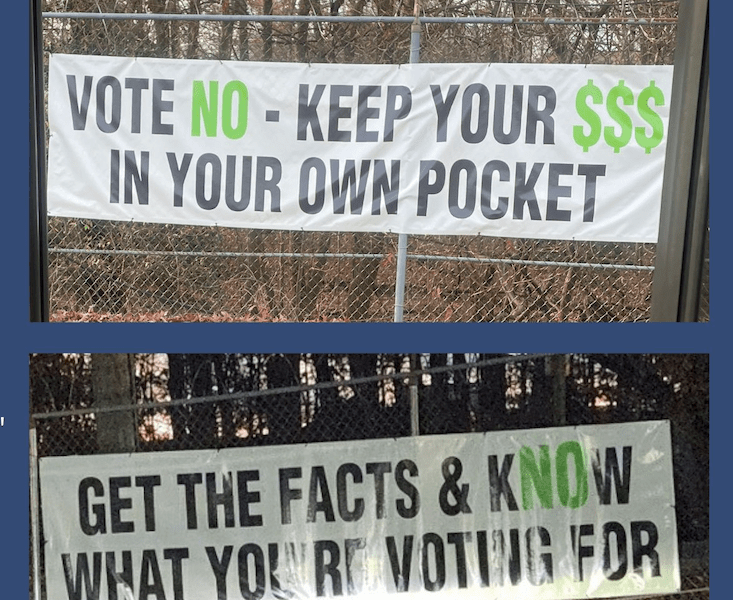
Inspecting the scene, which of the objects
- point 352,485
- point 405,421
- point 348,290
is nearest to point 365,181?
point 405,421

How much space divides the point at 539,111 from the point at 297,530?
278 cm

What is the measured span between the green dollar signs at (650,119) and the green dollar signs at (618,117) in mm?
56

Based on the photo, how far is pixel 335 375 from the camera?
216 inches

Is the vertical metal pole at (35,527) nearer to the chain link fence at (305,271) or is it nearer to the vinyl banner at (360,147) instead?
the vinyl banner at (360,147)

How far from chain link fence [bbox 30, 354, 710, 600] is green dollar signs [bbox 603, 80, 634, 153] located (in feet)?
4.22

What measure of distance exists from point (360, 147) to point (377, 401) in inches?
59.7

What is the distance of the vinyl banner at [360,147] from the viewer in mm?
5305

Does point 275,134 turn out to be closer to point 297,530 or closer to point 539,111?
point 539,111

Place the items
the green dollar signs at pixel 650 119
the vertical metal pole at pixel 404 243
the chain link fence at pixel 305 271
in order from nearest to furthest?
the green dollar signs at pixel 650 119 → the vertical metal pole at pixel 404 243 → the chain link fence at pixel 305 271

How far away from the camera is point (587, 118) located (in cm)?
529

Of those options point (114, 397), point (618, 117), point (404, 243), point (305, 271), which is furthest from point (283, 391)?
point (305, 271)

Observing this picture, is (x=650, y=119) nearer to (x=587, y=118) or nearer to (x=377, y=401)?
(x=587, y=118)

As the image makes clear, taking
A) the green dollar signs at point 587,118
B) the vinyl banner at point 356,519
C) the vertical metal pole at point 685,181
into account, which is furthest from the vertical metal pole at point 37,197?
the vertical metal pole at point 685,181

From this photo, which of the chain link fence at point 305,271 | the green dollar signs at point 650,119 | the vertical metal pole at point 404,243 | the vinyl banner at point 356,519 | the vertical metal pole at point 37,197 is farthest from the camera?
the chain link fence at point 305,271
